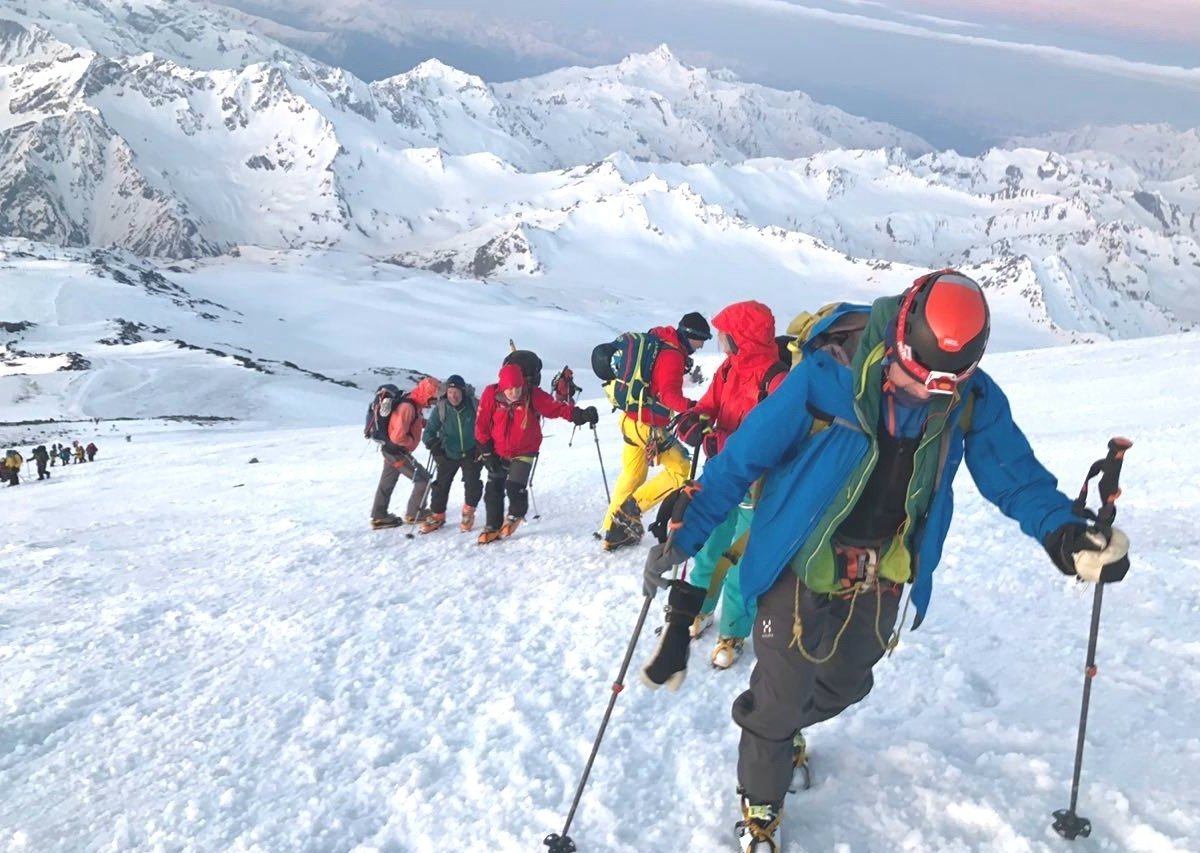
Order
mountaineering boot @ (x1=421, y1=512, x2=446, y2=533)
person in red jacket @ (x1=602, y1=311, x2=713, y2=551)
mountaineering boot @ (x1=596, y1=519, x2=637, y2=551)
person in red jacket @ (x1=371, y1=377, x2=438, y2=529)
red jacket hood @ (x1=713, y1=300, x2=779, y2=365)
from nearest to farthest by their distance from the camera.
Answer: red jacket hood @ (x1=713, y1=300, x2=779, y2=365)
person in red jacket @ (x1=602, y1=311, x2=713, y2=551)
mountaineering boot @ (x1=596, y1=519, x2=637, y2=551)
mountaineering boot @ (x1=421, y1=512, x2=446, y2=533)
person in red jacket @ (x1=371, y1=377, x2=438, y2=529)

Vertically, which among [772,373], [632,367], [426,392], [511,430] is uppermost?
[772,373]

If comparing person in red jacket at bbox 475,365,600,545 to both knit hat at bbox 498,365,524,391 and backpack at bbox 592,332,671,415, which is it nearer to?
knit hat at bbox 498,365,524,391

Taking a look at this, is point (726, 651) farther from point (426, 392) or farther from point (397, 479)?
point (397, 479)

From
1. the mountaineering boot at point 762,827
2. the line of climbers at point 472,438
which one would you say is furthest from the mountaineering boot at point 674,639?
the line of climbers at point 472,438

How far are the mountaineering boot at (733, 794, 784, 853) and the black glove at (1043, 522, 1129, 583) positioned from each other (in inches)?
68.7

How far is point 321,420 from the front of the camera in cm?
6172

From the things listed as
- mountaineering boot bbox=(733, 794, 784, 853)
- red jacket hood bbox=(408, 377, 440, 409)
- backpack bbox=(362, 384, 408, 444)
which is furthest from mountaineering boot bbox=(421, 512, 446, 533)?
mountaineering boot bbox=(733, 794, 784, 853)

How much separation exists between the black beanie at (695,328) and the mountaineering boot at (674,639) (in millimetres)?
3968

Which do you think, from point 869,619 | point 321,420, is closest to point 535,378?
point 869,619

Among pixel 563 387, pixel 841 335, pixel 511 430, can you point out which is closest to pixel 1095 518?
pixel 841 335

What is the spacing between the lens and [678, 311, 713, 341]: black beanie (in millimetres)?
7402

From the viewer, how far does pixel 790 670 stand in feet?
11.9

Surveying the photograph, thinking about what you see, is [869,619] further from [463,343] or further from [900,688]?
A: [463,343]

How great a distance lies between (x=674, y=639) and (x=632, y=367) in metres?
4.20
